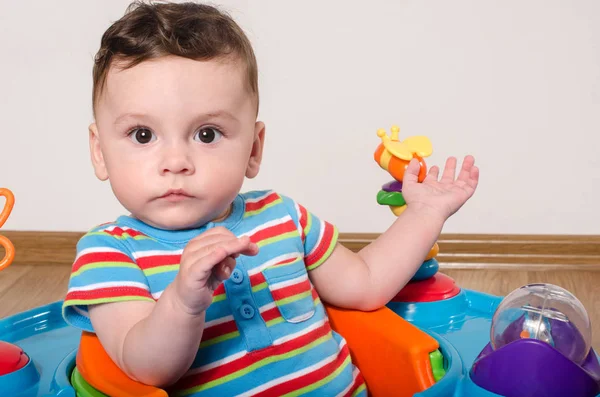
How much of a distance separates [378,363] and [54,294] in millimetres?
807

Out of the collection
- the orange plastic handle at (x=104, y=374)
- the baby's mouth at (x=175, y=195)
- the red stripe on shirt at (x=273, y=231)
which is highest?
the baby's mouth at (x=175, y=195)

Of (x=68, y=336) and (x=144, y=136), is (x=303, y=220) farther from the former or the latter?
(x=68, y=336)

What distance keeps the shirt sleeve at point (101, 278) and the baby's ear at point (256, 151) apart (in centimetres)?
14

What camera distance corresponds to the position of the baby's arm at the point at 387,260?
0.80 m

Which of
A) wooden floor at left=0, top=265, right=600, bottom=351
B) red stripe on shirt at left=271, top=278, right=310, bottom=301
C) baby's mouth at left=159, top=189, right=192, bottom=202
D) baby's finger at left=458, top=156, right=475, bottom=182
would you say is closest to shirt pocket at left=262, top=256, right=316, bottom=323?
red stripe on shirt at left=271, top=278, right=310, bottom=301

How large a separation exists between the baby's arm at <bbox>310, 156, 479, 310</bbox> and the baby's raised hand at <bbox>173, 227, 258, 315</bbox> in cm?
23

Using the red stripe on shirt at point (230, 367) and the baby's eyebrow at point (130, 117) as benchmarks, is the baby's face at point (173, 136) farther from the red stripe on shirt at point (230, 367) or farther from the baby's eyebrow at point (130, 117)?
the red stripe on shirt at point (230, 367)

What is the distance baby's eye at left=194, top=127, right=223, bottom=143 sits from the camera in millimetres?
695

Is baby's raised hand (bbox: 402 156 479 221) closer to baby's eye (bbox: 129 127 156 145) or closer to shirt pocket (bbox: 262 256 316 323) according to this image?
shirt pocket (bbox: 262 256 316 323)

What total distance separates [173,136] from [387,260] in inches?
10.4

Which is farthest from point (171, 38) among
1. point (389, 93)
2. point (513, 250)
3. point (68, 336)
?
point (513, 250)

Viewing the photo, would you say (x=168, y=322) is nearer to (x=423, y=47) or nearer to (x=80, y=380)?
(x=80, y=380)

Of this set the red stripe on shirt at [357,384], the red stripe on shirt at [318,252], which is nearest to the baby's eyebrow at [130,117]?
the red stripe on shirt at [318,252]

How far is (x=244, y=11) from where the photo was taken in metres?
1.41
